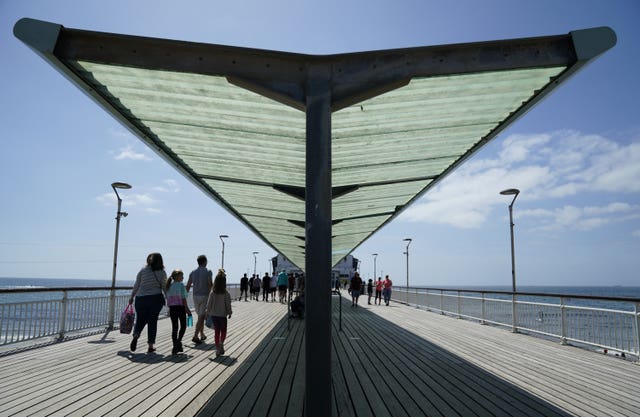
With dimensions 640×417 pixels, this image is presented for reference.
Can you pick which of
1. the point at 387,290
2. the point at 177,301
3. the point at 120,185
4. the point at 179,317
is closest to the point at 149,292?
the point at 177,301

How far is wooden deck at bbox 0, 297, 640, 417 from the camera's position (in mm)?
4309

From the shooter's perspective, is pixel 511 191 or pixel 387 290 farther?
pixel 387 290

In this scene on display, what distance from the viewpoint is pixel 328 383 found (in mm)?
3570

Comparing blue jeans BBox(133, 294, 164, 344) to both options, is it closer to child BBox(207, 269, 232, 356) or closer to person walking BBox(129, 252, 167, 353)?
person walking BBox(129, 252, 167, 353)

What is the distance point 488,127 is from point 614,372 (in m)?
4.14

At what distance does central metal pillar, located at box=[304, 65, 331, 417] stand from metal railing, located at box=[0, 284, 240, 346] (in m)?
5.72

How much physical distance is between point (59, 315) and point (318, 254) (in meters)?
7.02

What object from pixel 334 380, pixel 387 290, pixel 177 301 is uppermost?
pixel 177 301

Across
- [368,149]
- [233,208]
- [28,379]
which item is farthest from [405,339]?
[28,379]

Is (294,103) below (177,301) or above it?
above

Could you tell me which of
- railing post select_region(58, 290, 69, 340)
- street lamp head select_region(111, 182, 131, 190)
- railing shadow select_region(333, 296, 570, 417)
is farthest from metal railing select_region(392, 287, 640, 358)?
street lamp head select_region(111, 182, 131, 190)

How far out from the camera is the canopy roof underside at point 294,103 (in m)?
3.93

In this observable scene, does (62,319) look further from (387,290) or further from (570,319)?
(387,290)

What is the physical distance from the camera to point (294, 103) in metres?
3.93
